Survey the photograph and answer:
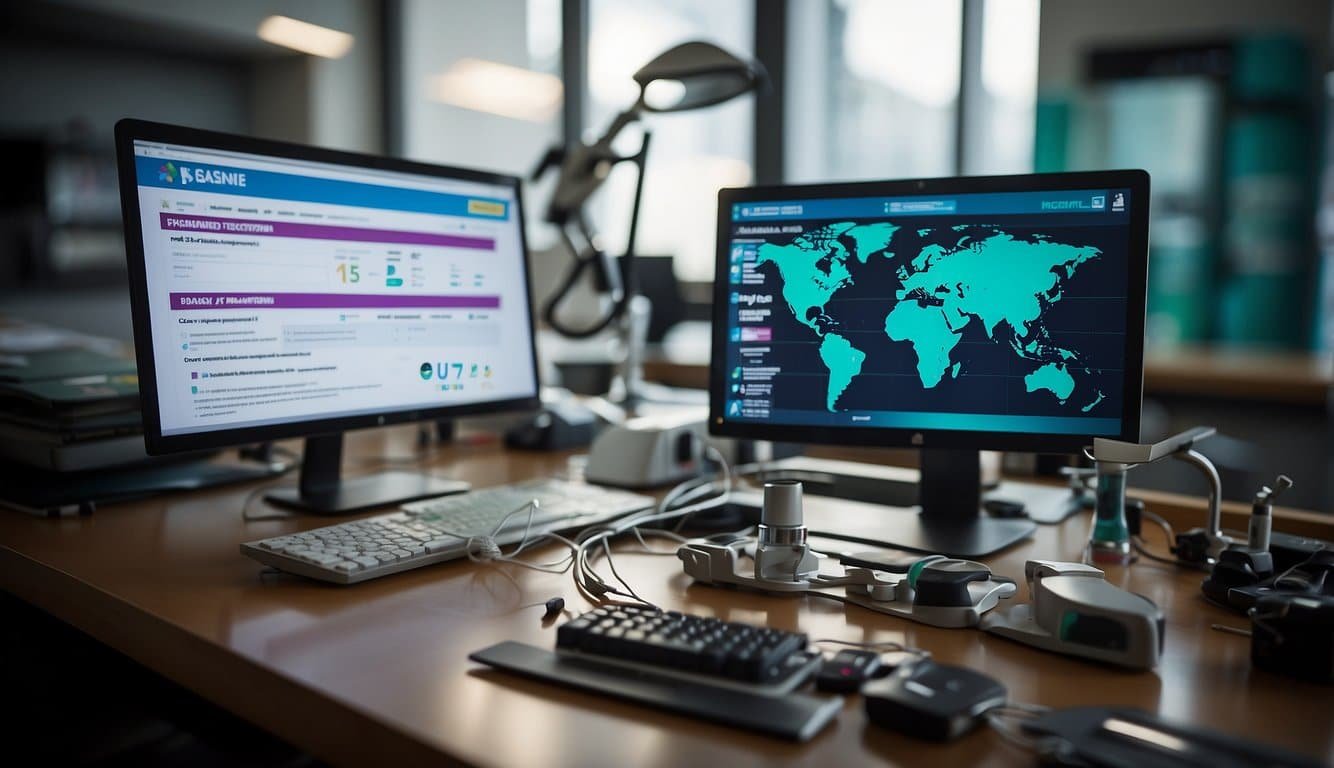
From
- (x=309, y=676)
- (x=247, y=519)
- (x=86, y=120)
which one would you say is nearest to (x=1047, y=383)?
(x=309, y=676)

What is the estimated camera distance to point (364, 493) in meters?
1.33

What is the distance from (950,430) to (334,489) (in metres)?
0.85

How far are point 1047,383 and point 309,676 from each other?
0.85 metres

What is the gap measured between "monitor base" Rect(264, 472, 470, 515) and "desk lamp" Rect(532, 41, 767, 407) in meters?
0.62

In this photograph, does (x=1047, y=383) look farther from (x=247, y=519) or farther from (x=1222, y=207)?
(x=1222, y=207)

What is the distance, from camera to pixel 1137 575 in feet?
3.47

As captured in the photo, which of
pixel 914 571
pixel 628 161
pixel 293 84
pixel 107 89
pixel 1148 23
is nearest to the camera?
pixel 914 571

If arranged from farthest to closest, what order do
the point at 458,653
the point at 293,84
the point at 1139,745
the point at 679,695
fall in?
the point at 293,84 → the point at 458,653 → the point at 679,695 → the point at 1139,745

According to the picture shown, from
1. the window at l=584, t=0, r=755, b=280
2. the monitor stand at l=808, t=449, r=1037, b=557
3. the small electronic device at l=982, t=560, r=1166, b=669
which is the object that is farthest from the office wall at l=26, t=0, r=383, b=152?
the small electronic device at l=982, t=560, r=1166, b=669

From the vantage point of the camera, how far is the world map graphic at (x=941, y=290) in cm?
112

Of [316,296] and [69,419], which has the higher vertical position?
[316,296]

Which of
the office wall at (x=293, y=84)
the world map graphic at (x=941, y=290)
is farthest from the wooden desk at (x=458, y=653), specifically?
the office wall at (x=293, y=84)

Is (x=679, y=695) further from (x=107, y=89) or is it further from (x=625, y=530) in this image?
(x=107, y=89)

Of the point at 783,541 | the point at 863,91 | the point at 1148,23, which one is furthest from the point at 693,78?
the point at 1148,23
